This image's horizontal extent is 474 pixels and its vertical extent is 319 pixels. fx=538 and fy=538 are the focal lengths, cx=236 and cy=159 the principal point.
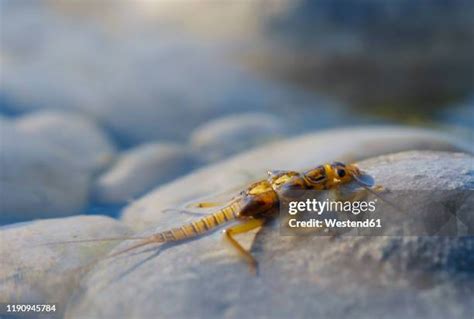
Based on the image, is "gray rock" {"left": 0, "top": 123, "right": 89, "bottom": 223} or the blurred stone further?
the blurred stone

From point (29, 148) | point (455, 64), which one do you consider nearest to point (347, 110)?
point (455, 64)

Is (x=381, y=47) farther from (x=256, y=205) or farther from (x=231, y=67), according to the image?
(x=256, y=205)

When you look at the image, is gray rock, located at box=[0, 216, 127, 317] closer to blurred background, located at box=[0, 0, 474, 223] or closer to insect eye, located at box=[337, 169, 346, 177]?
insect eye, located at box=[337, 169, 346, 177]

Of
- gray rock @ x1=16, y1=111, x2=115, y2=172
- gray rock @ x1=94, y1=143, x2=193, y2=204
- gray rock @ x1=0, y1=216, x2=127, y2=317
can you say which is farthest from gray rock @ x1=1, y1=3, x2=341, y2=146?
gray rock @ x1=0, y1=216, x2=127, y2=317

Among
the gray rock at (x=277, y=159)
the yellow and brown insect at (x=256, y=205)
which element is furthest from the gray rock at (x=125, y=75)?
the yellow and brown insect at (x=256, y=205)

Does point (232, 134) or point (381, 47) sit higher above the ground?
point (381, 47)

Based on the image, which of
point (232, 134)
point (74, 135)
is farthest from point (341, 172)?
point (74, 135)
